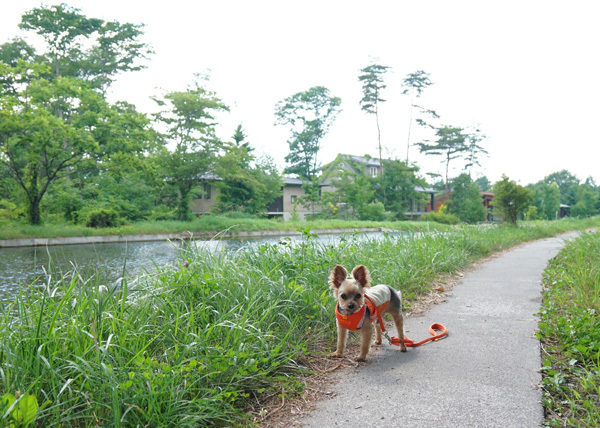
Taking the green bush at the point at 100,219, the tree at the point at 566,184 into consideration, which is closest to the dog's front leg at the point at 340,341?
the green bush at the point at 100,219

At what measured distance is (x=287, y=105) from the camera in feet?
151

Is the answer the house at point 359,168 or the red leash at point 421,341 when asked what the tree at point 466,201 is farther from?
the red leash at point 421,341

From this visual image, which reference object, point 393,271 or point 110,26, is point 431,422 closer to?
point 393,271

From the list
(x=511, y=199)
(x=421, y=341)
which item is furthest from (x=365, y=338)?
(x=511, y=199)

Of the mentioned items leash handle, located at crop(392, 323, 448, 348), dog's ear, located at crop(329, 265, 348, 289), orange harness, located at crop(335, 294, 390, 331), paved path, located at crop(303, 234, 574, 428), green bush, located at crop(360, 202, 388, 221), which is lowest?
paved path, located at crop(303, 234, 574, 428)

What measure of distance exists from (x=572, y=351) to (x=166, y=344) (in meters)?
2.95

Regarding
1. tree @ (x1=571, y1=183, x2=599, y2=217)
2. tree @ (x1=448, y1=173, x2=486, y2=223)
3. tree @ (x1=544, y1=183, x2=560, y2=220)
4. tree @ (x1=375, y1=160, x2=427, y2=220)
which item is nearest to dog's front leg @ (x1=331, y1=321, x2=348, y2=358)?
tree @ (x1=375, y1=160, x2=427, y2=220)

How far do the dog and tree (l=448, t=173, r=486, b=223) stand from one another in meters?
36.6

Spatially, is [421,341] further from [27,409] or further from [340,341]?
[27,409]

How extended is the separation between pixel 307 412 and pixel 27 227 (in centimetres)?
1788

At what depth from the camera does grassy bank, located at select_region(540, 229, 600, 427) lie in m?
2.41

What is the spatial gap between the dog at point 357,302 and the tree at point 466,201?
120 ft

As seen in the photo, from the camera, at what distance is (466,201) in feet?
125

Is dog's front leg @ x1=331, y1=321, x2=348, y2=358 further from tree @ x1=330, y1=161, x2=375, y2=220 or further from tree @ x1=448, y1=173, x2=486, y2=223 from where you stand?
tree @ x1=448, y1=173, x2=486, y2=223
